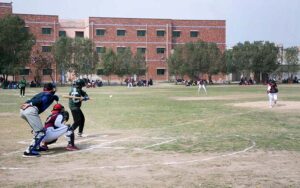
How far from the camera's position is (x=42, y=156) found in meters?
11.6

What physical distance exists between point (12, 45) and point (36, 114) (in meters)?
71.1

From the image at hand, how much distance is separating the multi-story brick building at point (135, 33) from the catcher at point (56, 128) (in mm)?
91281

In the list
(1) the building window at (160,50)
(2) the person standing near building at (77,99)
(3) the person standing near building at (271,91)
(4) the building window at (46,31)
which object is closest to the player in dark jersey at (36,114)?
(2) the person standing near building at (77,99)

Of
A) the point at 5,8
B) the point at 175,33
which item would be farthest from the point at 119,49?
the point at 5,8

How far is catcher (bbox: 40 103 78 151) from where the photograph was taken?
1226 cm

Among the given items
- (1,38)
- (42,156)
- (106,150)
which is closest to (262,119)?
(106,150)

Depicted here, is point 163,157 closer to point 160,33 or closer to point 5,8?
point 5,8

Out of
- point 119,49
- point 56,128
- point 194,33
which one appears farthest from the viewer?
point 194,33

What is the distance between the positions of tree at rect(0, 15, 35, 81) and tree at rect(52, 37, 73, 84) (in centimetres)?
698

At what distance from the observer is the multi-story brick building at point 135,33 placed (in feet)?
341

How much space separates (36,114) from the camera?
11.7m

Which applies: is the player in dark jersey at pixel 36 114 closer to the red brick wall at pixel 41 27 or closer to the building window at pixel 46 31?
the red brick wall at pixel 41 27

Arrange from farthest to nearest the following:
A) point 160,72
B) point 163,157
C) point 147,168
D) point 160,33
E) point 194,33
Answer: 1. point 194,33
2. point 160,72
3. point 160,33
4. point 163,157
5. point 147,168

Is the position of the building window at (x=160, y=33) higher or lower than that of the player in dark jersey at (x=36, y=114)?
higher
